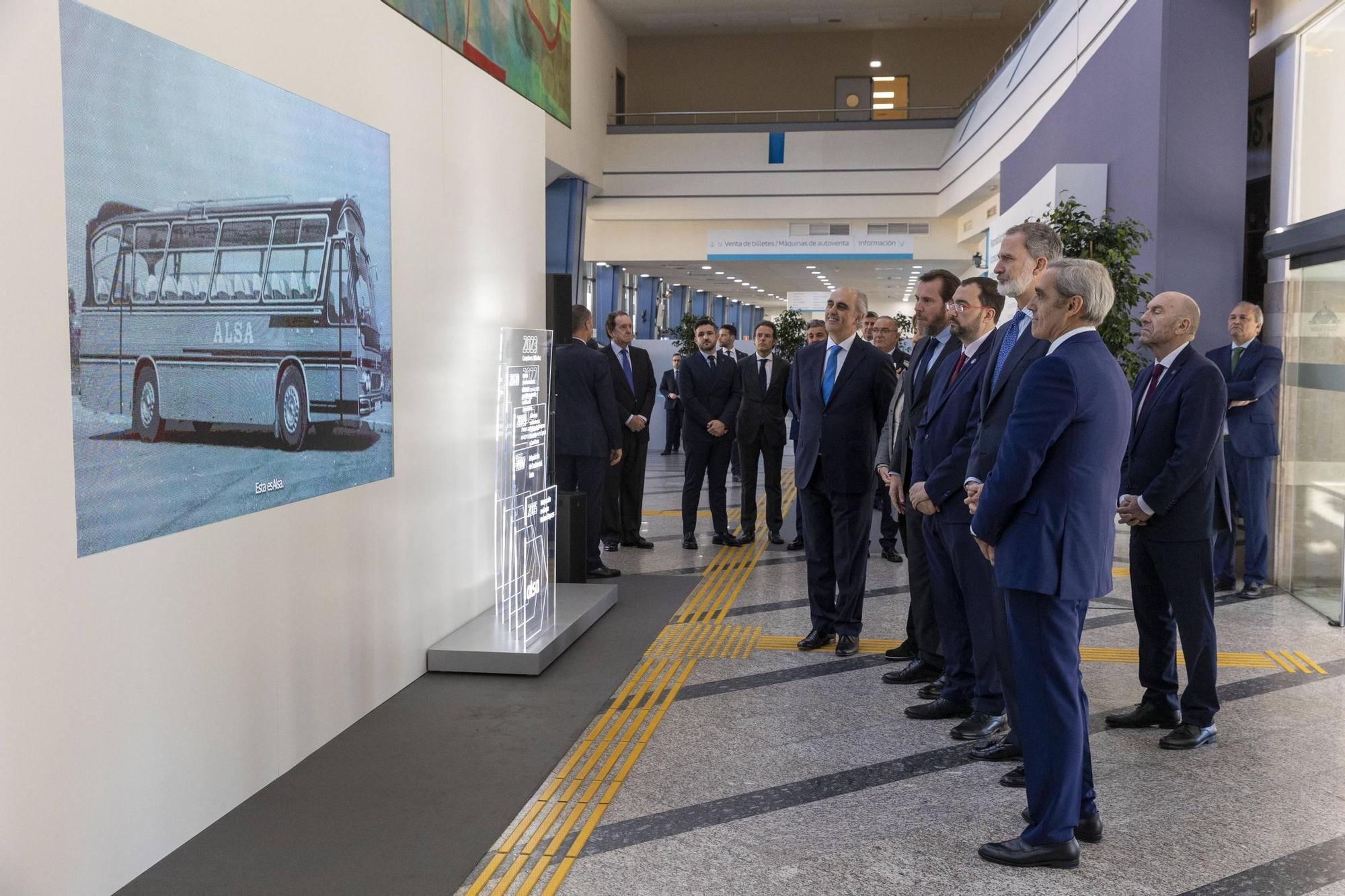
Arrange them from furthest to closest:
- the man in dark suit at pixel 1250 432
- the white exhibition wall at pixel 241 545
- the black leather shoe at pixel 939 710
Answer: the man in dark suit at pixel 1250 432
the black leather shoe at pixel 939 710
the white exhibition wall at pixel 241 545

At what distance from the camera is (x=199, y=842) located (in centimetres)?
312

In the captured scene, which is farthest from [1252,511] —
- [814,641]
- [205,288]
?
[205,288]

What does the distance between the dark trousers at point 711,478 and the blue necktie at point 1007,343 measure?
15.6ft

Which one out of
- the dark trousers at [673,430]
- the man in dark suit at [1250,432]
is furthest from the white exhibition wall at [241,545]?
the dark trousers at [673,430]

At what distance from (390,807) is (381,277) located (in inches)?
78.0

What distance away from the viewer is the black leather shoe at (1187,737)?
3.97 meters

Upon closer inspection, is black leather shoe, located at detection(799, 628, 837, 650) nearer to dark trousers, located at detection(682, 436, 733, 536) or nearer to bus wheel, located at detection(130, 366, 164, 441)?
dark trousers, located at detection(682, 436, 733, 536)

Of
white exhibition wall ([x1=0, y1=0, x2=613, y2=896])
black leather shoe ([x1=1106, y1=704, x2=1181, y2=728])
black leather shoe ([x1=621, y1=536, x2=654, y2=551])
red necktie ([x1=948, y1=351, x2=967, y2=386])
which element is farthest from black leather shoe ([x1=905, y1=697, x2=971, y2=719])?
black leather shoe ([x1=621, y1=536, x2=654, y2=551])

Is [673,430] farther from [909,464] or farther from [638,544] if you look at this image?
[909,464]

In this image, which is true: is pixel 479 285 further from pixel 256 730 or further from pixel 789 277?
pixel 789 277

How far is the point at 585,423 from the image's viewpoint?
680cm

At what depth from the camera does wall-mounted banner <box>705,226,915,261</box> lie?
66.6 feet

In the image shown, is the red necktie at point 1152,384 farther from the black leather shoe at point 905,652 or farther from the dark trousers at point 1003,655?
the black leather shoe at point 905,652

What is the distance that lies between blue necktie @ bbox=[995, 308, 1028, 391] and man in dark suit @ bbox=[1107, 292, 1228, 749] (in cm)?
74
